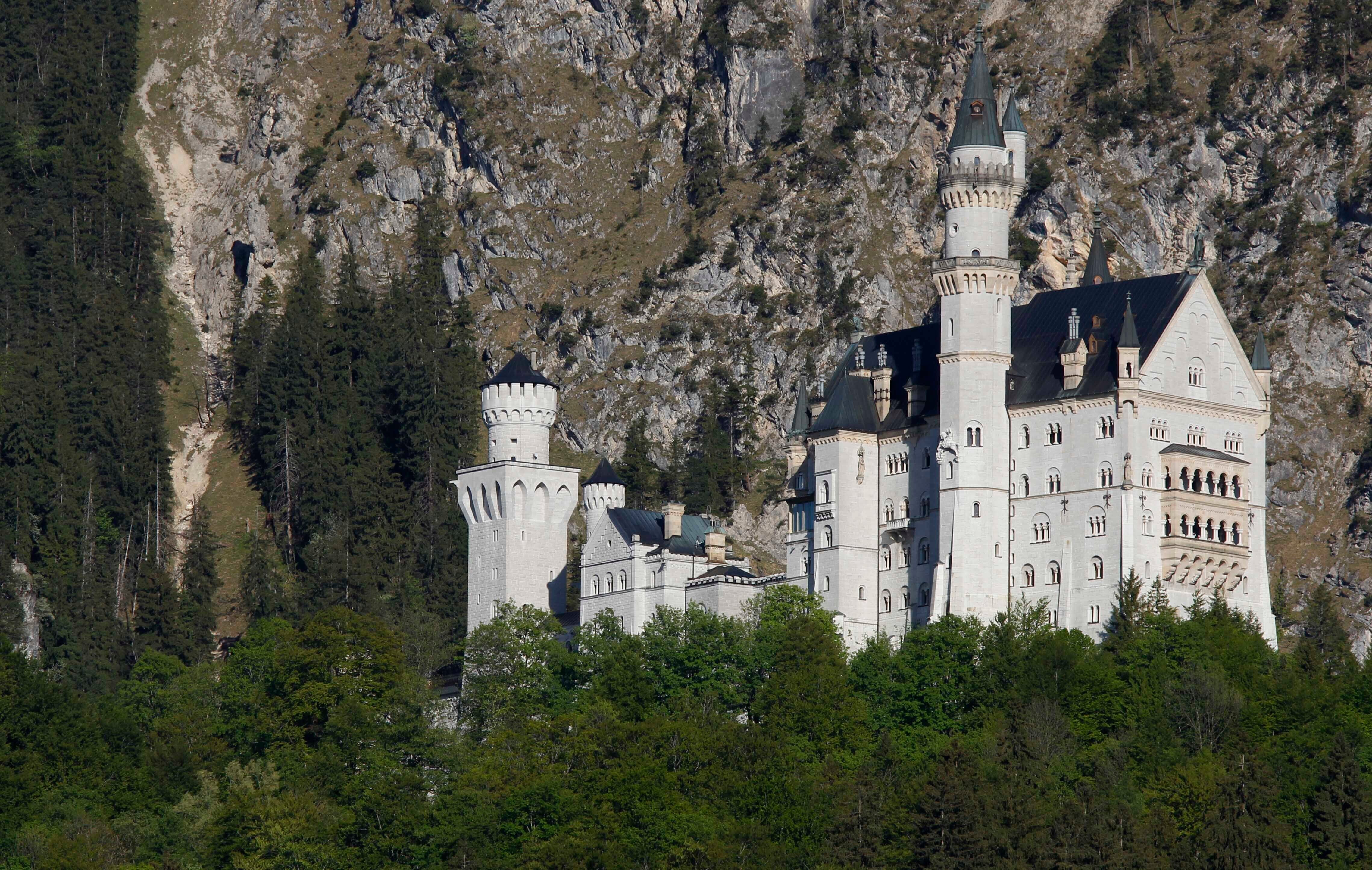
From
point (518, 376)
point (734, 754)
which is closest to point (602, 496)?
point (518, 376)

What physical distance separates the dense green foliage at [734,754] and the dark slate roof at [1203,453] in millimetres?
5253

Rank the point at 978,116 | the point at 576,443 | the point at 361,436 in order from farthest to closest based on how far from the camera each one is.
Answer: the point at 576,443 < the point at 361,436 < the point at 978,116

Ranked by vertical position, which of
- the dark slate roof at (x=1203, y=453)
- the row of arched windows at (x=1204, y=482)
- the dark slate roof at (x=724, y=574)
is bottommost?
the dark slate roof at (x=724, y=574)

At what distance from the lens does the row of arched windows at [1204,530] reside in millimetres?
93938

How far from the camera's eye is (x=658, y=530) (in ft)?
344

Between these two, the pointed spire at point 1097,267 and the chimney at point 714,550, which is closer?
the chimney at point 714,550

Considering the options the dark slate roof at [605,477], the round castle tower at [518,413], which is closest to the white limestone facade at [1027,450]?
the dark slate roof at [605,477]

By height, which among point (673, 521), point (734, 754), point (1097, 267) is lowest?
point (734, 754)

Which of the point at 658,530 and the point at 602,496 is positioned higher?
the point at 602,496

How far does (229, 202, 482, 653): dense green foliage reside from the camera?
126 meters

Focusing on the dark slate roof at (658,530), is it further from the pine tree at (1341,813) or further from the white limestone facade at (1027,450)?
the pine tree at (1341,813)

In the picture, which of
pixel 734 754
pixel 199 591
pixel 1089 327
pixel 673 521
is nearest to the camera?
pixel 734 754

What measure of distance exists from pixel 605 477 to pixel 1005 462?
19.1 metres

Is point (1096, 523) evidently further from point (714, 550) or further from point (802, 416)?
point (802, 416)
